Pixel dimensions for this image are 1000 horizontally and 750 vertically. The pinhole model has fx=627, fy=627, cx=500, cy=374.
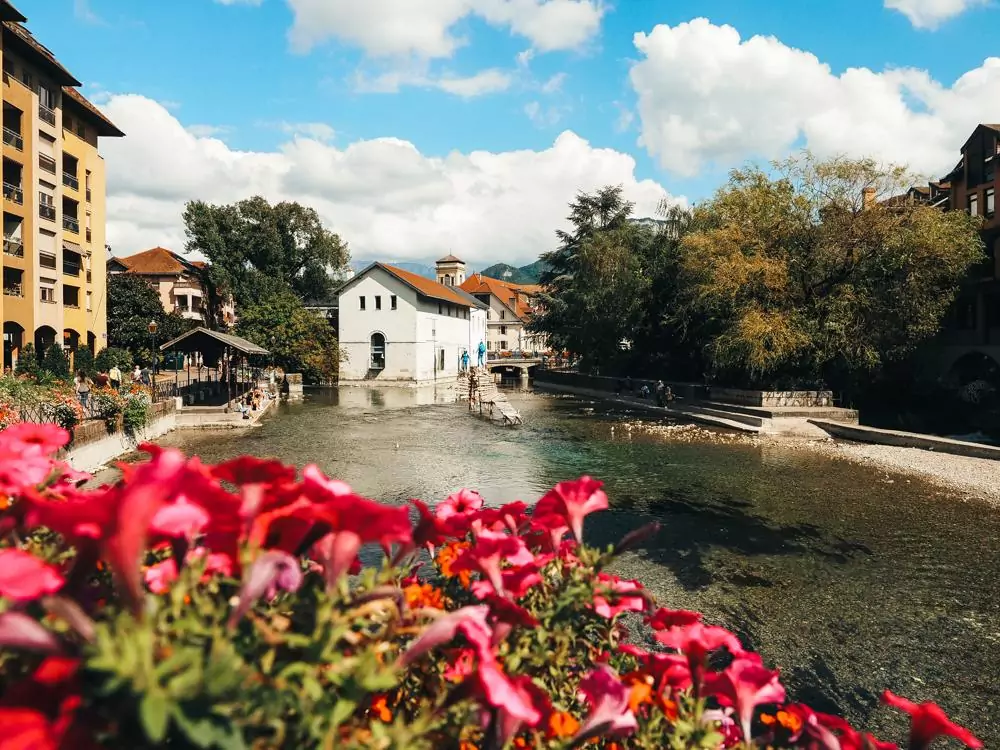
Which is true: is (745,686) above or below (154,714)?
below

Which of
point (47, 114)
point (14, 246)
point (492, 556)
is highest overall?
point (47, 114)

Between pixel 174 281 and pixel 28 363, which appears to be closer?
pixel 28 363

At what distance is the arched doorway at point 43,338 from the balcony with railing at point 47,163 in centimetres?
851

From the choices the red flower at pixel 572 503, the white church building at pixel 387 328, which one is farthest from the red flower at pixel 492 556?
the white church building at pixel 387 328

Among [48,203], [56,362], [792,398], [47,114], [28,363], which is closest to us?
[28,363]

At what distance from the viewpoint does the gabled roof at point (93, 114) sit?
119 feet

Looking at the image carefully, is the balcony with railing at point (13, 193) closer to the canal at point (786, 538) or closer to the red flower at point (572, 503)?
the canal at point (786, 538)

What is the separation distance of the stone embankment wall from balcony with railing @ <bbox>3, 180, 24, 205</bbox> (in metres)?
15.9

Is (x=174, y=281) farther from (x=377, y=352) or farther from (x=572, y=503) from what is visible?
(x=572, y=503)

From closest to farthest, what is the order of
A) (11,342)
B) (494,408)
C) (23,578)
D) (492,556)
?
1. (23,578)
2. (492,556)
3. (11,342)
4. (494,408)

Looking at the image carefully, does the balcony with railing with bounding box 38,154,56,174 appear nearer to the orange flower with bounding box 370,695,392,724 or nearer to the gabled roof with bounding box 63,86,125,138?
the gabled roof with bounding box 63,86,125,138

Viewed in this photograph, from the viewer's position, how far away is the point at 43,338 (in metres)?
33.7

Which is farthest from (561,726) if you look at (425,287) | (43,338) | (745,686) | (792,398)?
(425,287)

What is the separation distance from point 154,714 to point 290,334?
56.2 m
